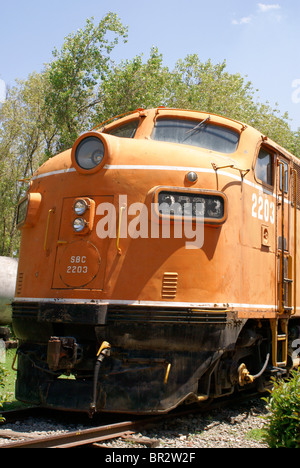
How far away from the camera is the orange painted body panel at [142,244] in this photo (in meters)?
5.39

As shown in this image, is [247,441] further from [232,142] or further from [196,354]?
[232,142]

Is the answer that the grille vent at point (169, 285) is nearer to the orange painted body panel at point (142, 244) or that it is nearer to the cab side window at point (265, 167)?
the orange painted body panel at point (142, 244)

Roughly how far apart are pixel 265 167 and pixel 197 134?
1.13 metres

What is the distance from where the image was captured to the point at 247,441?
516 centimetres

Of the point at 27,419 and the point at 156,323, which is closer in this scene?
the point at 156,323

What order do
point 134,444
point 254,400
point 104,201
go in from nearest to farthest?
point 134,444, point 104,201, point 254,400

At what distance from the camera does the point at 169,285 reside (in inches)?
212

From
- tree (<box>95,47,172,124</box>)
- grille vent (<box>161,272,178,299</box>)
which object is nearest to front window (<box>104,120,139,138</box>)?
grille vent (<box>161,272,178,299</box>)

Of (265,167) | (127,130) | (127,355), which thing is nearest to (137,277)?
(127,355)

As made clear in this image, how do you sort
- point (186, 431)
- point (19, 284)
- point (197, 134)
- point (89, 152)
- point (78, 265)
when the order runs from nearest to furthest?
point (186, 431), point (78, 265), point (89, 152), point (19, 284), point (197, 134)

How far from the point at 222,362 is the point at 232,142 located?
2849 millimetres

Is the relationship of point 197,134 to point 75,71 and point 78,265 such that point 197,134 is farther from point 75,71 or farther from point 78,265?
point 75,71

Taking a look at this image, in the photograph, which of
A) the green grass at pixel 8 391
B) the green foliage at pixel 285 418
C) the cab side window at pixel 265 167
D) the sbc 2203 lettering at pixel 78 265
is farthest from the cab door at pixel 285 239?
the green grass at pixel 8 391
